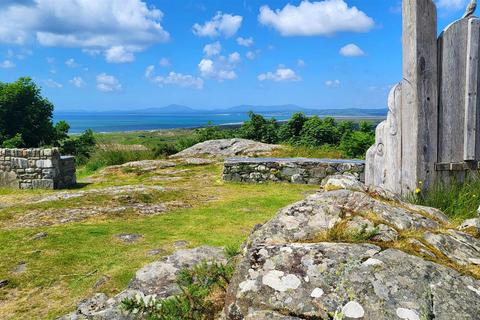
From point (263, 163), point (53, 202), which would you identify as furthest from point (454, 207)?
point (53, 202)

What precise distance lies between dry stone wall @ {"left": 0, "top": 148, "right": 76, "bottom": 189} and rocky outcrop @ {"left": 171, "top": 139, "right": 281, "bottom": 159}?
21.7ft

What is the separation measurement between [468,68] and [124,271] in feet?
17.7

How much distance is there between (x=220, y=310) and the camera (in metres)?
2.74

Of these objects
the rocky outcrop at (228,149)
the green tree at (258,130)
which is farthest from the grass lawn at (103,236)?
the green tree at (258,130)

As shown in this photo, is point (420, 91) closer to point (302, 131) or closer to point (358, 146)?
point (358, 146)

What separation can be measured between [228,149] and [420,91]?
47.2 ft

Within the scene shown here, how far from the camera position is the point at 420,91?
220 inches

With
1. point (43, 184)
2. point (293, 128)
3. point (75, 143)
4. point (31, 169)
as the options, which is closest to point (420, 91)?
point (43, 184)

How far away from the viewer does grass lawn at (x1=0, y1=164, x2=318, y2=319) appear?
5262 mm

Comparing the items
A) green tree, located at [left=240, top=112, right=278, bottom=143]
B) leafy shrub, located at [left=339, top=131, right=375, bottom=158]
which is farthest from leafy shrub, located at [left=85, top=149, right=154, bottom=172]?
leafy shrub, located at [left=339, top=131, right=375, bottom=158]

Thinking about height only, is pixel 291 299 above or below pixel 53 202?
above

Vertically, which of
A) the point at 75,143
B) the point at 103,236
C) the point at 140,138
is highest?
the point at 75,143

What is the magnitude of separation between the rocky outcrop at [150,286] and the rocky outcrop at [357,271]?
674 millimetres

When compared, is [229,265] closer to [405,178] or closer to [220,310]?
[220,310]
